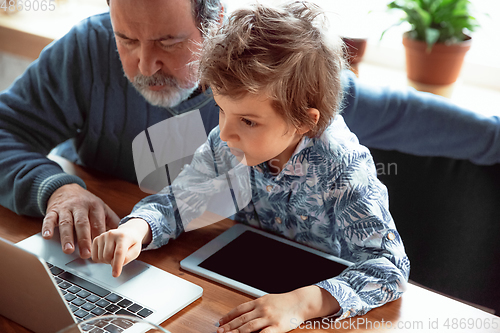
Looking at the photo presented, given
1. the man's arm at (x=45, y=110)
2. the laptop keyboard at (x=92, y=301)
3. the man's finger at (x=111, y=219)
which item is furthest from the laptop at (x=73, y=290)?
the man's arm at (x=45, y=110)

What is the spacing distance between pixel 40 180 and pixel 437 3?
4.55 ft

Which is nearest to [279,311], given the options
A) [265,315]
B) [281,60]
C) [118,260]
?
[265,315]

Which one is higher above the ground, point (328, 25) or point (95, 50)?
point (328, 25)

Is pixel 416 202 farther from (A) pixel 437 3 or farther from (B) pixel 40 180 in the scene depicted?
(B) pixel 40 180

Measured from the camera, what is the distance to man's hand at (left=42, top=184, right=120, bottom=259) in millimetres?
933

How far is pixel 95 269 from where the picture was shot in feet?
2.87

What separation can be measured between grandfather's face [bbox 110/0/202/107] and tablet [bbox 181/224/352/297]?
41 cm

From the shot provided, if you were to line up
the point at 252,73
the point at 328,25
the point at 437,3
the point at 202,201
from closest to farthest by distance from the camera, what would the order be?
1. the point at 252,73
2. the point at 328,25
3. the point at 202,201
4. the point at 437,3

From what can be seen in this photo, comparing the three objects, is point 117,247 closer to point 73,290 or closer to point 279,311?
point 73,290

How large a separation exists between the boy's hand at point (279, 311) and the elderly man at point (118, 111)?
34cm

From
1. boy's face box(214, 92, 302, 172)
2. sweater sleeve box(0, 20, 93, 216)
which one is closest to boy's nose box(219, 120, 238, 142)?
boy's face box(214, 92, 302, 172)

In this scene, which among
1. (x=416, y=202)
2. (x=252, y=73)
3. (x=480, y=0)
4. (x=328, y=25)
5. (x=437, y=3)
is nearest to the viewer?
(x=252, y=73)

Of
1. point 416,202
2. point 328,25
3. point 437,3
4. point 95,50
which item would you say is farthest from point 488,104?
point 95,50

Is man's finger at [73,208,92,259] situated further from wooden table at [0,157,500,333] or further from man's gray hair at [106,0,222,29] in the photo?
man's gray hair at [106,0,222,29]
